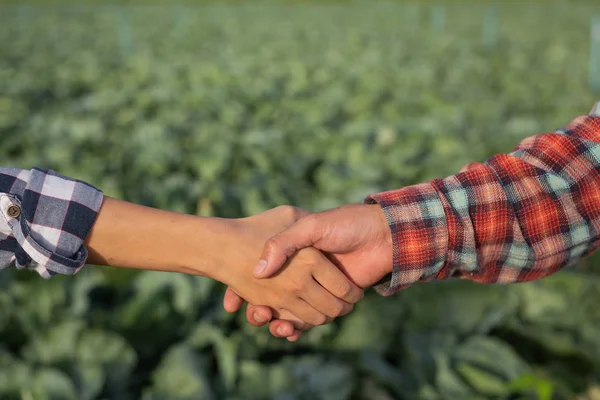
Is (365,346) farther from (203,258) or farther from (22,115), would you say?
(22,115)

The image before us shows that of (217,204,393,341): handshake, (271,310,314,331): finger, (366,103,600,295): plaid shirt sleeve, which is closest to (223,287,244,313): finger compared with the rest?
(217,204,393,341): handshake

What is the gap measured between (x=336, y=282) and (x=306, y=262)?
0.32ft

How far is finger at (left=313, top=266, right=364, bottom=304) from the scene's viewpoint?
1.82 m

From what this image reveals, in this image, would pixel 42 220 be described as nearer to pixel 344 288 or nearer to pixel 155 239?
pixel 155 239

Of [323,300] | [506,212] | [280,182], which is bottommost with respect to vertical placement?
[280,182]

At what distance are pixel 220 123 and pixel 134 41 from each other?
7.41m

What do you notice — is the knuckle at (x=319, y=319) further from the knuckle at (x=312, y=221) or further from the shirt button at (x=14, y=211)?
the shirt button at (x=14, y=211)

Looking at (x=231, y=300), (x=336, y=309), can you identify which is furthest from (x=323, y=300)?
(x=231, y=300)

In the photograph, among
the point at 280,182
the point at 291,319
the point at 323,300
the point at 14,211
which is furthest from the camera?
the point at 280,182

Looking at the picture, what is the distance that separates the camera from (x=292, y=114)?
575 centimetres

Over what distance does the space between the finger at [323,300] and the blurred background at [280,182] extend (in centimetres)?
60

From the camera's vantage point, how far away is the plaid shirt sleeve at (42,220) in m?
1.52

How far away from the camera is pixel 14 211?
1.52m

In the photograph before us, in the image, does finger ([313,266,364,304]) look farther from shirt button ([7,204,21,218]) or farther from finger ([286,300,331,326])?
shirt button ([7,204,21,218])
